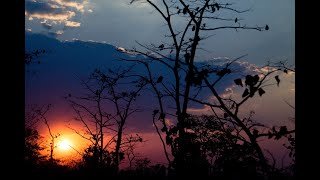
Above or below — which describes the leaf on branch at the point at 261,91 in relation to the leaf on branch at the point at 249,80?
below

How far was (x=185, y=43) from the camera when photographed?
47.9ft

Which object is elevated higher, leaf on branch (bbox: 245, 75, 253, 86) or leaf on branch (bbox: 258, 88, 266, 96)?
leaf on branch (bbox: 245, 75, 253, 86)

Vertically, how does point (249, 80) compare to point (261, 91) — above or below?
above

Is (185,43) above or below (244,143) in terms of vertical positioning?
Answer: above
